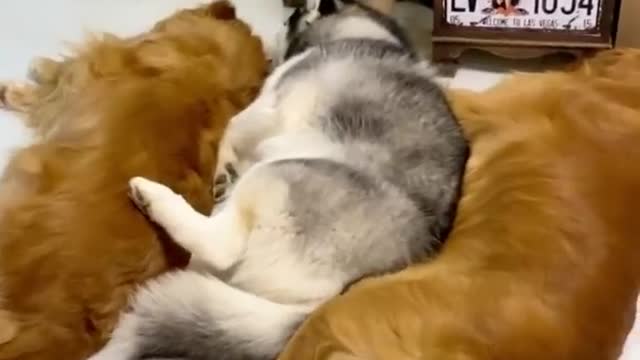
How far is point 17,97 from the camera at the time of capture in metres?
2.21

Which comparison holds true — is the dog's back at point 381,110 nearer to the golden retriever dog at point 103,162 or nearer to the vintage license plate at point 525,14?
the golden retriever dog at point 103,162

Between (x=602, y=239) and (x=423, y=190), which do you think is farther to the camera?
(x=423, y=190)

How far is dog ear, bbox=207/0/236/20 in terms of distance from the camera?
7.12 feet

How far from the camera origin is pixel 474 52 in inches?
95.3

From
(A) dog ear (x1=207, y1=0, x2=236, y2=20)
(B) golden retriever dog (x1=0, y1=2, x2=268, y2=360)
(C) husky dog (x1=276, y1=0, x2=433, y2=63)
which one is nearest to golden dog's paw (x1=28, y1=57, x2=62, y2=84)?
(B) golden retriever dog (x1=0, y1=2, x2=268, y2=360)

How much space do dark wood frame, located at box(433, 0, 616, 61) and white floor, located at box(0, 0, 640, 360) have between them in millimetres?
51

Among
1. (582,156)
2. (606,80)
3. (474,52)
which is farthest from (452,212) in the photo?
(474,52)

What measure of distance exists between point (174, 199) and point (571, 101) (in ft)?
2.02

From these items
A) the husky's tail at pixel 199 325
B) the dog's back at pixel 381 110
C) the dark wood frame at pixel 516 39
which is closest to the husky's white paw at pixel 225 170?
the dog's back at pixel 381 110

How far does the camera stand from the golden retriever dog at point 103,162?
166 centimetres

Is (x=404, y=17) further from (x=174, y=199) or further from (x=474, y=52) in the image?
(x=174, y=199)

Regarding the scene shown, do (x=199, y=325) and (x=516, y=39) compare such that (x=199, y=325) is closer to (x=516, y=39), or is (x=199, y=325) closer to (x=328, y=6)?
(x=328, y=6)

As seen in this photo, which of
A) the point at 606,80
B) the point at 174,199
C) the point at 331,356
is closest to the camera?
the point at 331,356

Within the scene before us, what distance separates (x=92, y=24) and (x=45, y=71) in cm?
27
